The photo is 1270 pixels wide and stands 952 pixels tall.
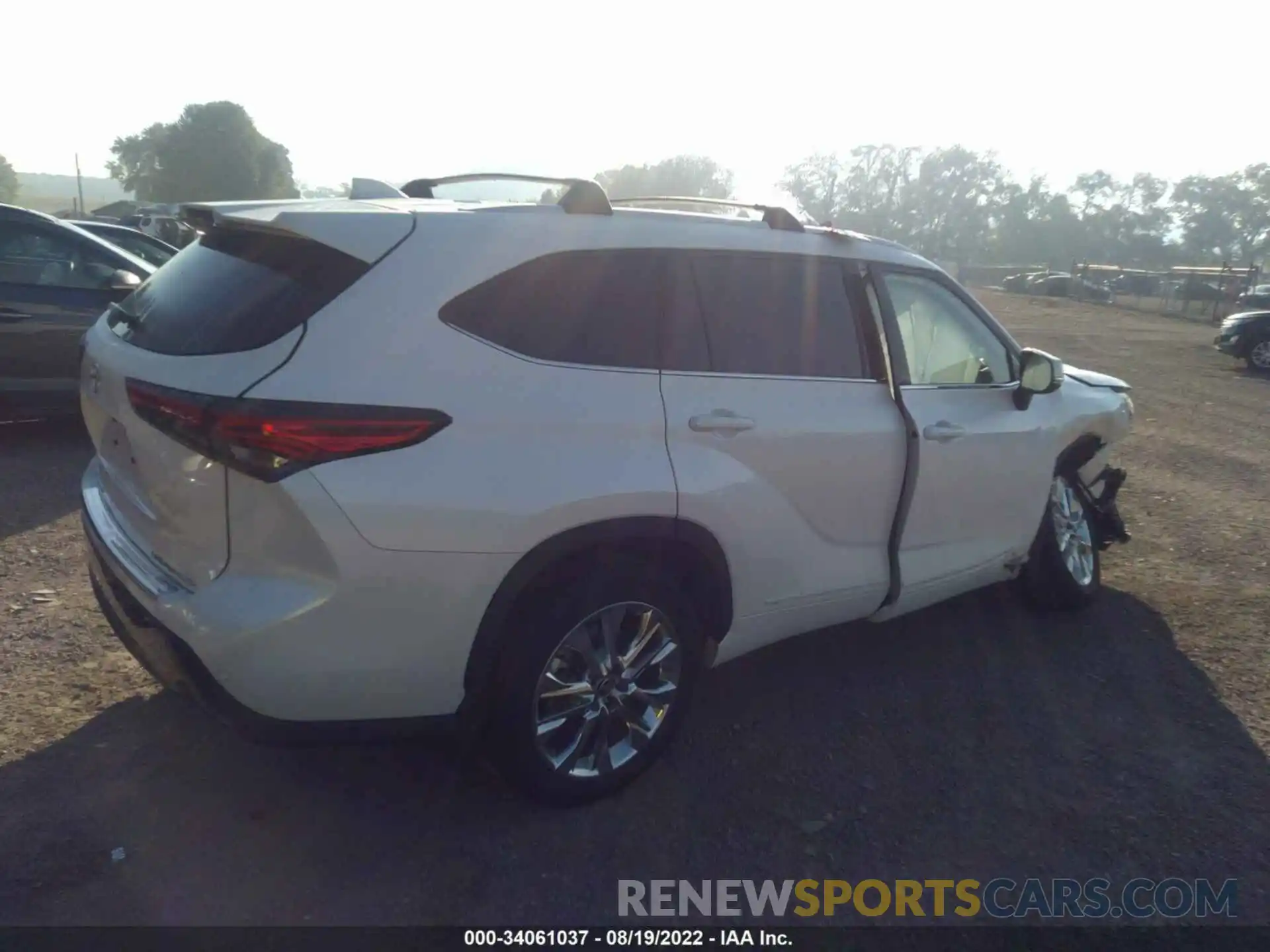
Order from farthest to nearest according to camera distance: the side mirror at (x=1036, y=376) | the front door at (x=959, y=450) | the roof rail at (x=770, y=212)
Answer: the side mirror at (x=1036, y=376) < the front door at (x=959, y=450) < the roof rail at (x=770, y=212)

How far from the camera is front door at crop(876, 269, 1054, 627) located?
3979mm

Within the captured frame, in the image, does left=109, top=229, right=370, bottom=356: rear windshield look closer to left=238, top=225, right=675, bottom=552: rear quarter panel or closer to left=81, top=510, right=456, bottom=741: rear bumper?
left=238, top=225, right=675, bottom=552: rear quarter panel

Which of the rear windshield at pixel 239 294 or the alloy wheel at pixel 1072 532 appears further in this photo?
the alloy wheel at pixel 1072 532

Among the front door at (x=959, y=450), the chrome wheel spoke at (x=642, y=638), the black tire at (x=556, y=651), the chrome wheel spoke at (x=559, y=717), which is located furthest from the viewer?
the front door at (x=959, y=450)

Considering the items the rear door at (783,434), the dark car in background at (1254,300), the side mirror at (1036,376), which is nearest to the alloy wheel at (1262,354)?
the dark car in background at (1254,300)

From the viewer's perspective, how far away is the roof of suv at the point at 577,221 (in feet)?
9.46

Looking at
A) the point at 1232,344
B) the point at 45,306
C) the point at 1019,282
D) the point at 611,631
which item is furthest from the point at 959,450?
the point at 1019,282

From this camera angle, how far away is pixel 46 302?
715 cm

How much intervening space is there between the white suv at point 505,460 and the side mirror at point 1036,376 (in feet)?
2.02

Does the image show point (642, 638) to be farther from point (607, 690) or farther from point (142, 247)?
point (142, 247)

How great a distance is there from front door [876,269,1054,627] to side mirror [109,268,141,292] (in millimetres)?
5187

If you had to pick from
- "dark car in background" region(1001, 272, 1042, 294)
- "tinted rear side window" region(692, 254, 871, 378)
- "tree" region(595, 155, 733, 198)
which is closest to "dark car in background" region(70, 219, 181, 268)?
"tree" region(595, 155, 733, 198)

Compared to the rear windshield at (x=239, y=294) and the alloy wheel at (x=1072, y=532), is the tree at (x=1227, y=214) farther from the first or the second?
the rear windshield at (x=239, y=294)

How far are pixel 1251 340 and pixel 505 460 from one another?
19922 mm
